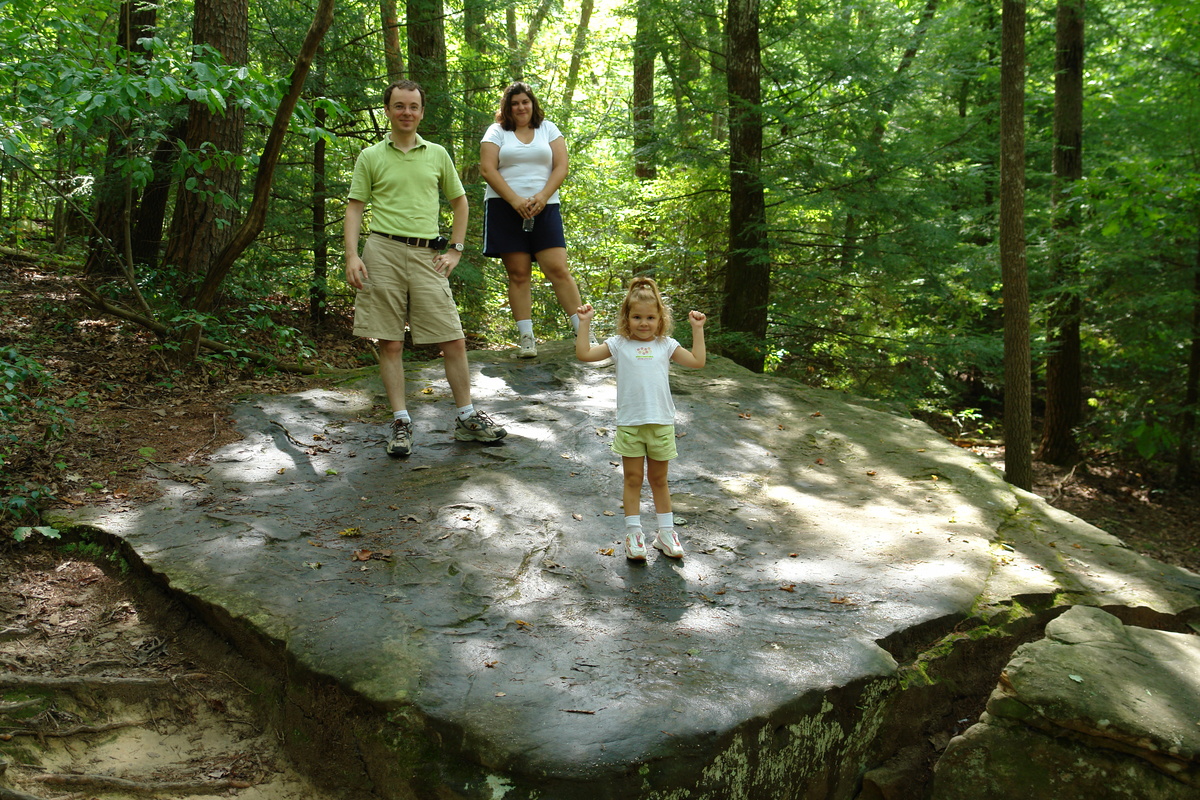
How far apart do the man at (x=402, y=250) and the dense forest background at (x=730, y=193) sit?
39.0 inches

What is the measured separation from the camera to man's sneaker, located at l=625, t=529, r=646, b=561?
4168 millimetres

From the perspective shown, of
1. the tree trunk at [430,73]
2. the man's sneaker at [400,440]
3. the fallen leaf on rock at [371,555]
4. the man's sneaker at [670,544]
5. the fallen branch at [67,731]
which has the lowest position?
the fallen branch at [67,731]

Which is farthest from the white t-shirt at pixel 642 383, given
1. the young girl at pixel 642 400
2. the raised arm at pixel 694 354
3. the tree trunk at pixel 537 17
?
the tree trunk at pixel 537 17

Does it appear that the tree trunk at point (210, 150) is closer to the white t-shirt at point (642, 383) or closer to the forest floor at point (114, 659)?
the forest floor at point (114, 659)

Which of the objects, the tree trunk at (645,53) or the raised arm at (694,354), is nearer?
the raised arm at (694,354)

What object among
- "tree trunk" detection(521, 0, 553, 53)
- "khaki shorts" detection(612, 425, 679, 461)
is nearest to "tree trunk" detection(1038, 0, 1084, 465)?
"tree trunk" detection(521, 0, 553, 53)

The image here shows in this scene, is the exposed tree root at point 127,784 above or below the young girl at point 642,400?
below

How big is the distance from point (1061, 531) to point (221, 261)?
6650 mm

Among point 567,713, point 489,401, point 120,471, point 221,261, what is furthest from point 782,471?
point 221,261

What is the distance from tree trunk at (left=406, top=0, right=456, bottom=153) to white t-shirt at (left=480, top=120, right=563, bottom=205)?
2949 mm

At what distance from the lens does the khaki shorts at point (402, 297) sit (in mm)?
5398

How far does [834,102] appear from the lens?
377 inches

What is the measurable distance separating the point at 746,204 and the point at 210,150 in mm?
5971

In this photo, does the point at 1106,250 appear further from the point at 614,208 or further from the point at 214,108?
the point at 214,108
